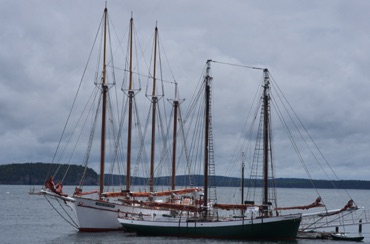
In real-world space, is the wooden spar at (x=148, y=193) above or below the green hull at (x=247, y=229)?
above

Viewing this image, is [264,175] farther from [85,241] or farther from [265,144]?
[85,241]

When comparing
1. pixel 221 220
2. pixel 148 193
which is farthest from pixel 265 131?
pixel 148 193

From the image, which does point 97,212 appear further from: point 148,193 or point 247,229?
point 247,229

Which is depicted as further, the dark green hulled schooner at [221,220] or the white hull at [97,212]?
the white hull at [97,212]

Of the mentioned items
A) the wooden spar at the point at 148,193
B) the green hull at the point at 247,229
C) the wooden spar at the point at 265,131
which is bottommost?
the green hull at the point at 247,229

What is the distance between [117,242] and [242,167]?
32.1 metres

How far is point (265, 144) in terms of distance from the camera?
77.2m

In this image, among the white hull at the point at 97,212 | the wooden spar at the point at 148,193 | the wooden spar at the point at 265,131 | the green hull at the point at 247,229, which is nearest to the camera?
the green hull at the point at 247,229

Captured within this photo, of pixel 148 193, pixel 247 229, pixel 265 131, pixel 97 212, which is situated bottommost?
pixel 247 229

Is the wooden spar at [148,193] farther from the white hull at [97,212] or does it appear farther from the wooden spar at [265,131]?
the wooden spar at [265,131]

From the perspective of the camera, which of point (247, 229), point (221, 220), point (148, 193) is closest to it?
point (247, 229)

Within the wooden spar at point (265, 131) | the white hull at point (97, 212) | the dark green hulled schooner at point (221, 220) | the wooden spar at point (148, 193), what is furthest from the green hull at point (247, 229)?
the wooden spar at point (148, 193)

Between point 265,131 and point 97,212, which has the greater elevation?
point 265,131

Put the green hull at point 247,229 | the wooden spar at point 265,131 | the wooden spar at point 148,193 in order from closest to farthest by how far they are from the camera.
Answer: the green hull at point 247,229 → the wooden spar at point 265,131 → the wooden spar at point 148,193
